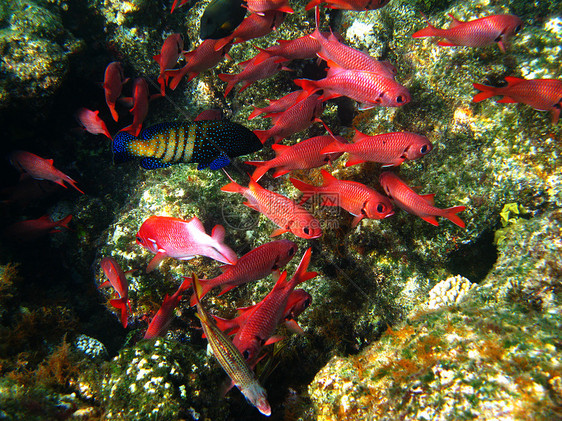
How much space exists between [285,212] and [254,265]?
61 centimetres

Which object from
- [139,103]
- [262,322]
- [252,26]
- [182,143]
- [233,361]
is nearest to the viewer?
[233,361]

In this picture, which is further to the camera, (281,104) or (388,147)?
(281,104)

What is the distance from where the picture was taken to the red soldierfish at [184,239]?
2598mm

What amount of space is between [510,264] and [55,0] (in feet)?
26.4

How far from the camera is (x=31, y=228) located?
4469 mm

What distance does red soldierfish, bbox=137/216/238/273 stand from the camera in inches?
102

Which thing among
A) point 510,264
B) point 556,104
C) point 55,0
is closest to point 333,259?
point 510,264

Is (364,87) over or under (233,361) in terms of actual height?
over

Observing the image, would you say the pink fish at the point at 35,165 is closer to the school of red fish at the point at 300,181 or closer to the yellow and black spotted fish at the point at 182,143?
the school of red fish at the point at 300,181

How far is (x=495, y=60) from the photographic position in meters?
3.49

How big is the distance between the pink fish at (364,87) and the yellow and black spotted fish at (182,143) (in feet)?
3.20

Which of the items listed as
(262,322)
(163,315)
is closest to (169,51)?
(163,315)

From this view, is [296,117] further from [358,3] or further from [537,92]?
[537,92]

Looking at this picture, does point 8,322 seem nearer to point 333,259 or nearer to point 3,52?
point 3,52
